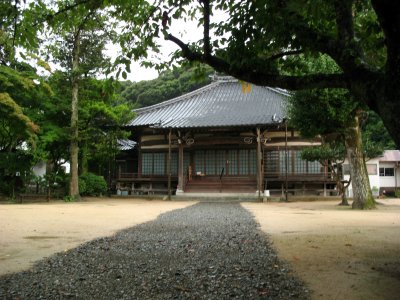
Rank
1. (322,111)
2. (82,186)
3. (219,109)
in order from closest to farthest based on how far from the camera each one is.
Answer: (322,111) < (82,186) < (219,109)

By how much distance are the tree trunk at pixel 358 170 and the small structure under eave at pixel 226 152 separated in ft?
23.1

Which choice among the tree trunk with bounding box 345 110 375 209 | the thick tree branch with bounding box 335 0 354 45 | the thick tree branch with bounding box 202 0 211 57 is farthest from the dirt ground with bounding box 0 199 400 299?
the tree trunk with bounding box 345 110 375 209

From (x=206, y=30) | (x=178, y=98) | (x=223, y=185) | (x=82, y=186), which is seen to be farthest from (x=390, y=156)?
(x=206, y=30)

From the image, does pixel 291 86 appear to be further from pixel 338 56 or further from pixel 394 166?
pixel 394 166

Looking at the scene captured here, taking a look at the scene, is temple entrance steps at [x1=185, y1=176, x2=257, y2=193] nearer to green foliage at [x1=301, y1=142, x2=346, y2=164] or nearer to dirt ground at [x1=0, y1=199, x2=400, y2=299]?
green foliage at [x1=301, y1=142, x2=346, y2=164]

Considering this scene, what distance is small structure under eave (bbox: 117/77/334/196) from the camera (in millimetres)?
22562

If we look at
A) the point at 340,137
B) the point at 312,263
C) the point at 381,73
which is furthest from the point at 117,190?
the point at 381,73

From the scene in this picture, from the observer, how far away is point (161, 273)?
4625 mm

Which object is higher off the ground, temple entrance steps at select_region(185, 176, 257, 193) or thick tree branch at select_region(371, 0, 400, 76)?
thick tree branch at select_region(371, 0, 400, 76)

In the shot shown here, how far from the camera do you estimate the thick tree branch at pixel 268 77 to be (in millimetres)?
4020

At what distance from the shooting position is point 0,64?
17.7m

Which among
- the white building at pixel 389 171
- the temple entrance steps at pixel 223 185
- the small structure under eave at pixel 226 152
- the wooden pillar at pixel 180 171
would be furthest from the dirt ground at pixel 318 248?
the white building at pixel 389 171

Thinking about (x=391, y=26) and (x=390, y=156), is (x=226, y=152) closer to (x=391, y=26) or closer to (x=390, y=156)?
(x=390, y=156)

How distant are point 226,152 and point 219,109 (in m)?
3.15
